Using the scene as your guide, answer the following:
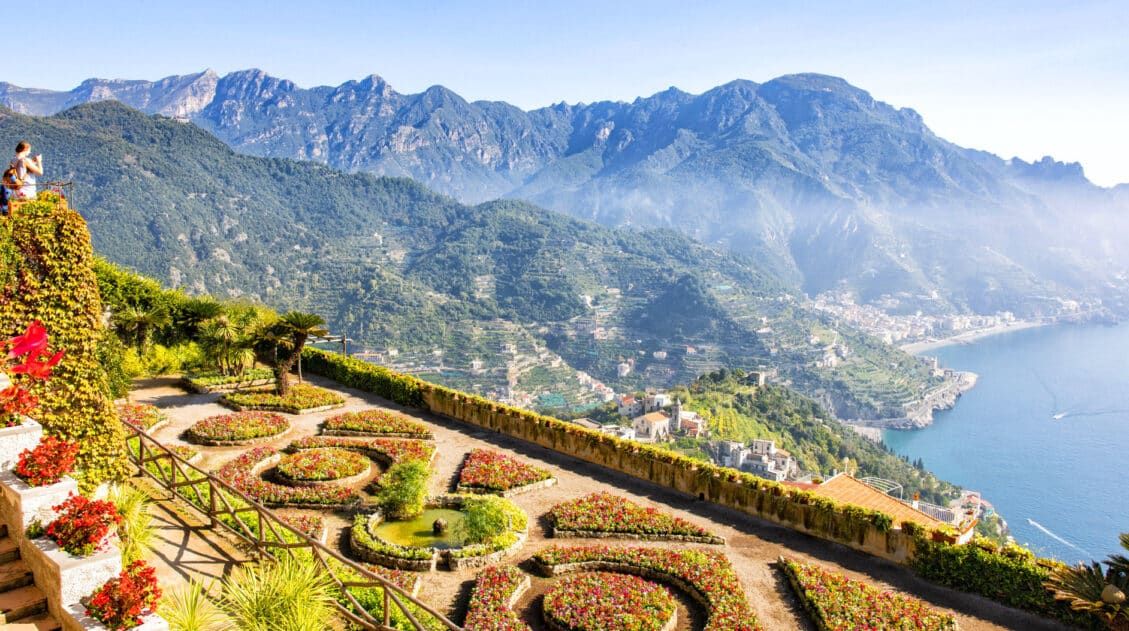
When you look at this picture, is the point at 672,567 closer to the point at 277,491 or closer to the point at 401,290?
the point at 277,491

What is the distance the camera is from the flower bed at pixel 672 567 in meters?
13.2

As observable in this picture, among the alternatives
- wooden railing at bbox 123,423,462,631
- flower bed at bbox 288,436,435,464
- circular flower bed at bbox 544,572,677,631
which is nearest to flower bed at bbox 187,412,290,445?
flower bed at bbox 288,436,435,464

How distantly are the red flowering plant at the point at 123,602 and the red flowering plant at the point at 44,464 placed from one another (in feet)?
6.88

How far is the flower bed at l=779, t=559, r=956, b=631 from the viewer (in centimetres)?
1229

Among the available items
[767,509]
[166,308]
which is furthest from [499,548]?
[166,308]

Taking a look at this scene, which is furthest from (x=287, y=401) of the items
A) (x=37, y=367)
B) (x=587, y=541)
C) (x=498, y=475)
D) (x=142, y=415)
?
(x=37, y=367)

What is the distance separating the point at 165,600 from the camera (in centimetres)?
721

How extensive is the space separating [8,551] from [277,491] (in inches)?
407

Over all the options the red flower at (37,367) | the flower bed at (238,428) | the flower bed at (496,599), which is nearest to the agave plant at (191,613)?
the red flower at (37,367)

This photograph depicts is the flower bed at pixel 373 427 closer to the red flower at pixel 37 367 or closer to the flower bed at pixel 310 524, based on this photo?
the flower bed at pixel 310 524

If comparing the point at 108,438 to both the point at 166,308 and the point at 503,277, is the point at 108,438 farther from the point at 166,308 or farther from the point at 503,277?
the point at 503,277

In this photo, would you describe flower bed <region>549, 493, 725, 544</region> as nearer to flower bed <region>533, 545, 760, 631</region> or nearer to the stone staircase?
flower bed <region>533, 545, 760, 631</region>

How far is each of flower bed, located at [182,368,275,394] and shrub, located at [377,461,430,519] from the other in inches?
515

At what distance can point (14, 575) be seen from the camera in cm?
716
